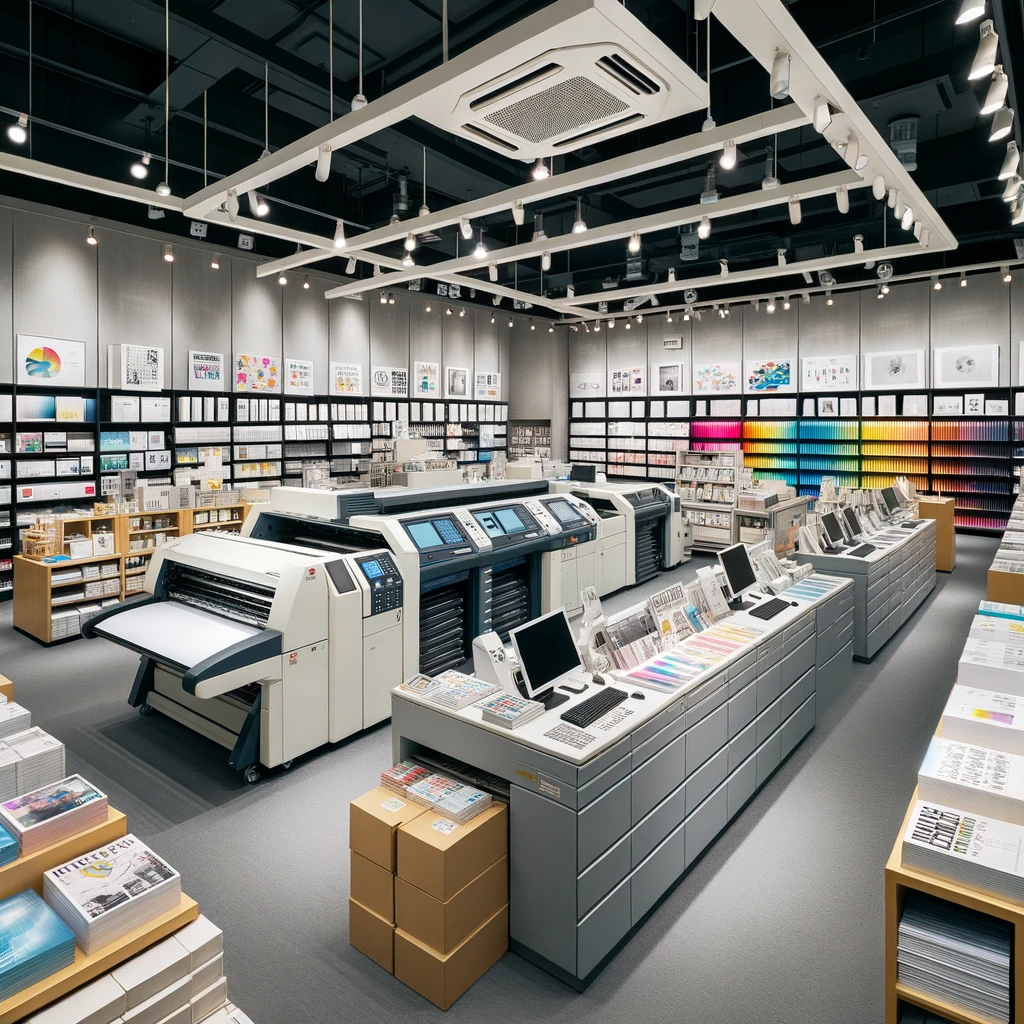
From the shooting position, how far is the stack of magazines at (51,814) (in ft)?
6.06

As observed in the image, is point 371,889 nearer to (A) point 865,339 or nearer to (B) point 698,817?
(B) point 698,817

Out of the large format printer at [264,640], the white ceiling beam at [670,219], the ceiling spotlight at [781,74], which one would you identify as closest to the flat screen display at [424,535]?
the large format printer at [264,640]

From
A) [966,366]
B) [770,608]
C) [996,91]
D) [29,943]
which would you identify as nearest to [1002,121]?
[996,91]

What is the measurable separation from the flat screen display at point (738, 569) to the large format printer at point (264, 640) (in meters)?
2.11

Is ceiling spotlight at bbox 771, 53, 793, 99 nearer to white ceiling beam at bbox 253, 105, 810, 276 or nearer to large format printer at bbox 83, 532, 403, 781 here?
white ceiling beam at bbox 253, 105, 810, 276

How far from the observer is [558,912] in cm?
235

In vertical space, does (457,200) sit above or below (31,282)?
above

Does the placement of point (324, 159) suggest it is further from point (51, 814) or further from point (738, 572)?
point (51, 814)

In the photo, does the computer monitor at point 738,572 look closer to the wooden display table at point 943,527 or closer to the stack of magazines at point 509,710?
the stack of magazines at point 509,710

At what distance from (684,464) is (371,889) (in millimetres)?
9099

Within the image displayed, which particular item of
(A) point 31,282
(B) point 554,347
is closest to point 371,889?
(A) point 31,282

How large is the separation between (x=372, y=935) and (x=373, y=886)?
0.20 m

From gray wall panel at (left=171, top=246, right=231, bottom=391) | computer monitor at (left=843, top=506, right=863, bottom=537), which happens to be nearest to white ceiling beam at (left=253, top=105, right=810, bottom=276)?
gray wall panel at (left=171, top=246, right=231, bottom=391)

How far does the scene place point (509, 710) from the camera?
8.38ft
